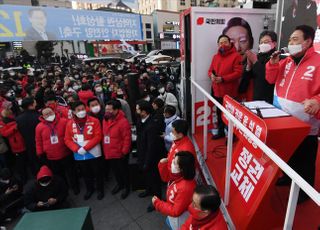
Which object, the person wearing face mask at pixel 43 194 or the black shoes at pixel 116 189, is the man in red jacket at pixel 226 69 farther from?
the person wearing face mask at pixel 43 194

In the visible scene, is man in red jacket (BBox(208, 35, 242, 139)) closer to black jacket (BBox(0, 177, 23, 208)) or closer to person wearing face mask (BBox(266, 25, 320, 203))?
person wearing face mask (BBox(266, 25, 320, 203))

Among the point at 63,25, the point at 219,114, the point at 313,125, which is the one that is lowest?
the point at 219,114

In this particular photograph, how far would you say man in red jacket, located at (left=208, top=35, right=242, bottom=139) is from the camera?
3410mm

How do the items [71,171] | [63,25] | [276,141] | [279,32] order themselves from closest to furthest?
[276,141], [279,32], [71,171], [63,25]

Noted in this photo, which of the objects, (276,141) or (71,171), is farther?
(71,171)

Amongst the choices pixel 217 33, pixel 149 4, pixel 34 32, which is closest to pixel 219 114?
pixel 217 33

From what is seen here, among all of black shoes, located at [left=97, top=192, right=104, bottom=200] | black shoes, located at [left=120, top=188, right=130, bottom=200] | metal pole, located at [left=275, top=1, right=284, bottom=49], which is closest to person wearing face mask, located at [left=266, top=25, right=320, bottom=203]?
metal pole, located at [left=275, top=1, right=284, bottom=49]

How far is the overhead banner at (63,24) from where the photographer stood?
552 cm

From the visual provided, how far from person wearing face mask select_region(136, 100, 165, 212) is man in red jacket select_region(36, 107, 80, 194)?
4.36ft

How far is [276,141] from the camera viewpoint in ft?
5.41

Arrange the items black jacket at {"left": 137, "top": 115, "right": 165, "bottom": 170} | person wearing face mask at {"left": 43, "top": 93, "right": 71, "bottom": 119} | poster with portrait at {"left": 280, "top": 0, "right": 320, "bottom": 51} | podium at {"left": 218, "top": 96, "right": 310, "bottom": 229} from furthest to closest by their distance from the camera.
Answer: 1. person wearing face mask at {"left": 43, "top": 93, "right": 71, "bottom": 119}
2. black jacket at {"left": 137, "top": 115, "right": 165, "bottom": 170}
3. poster with portrait at {"left": 280, "top": 0, "right": 320, "bottom": 51}
4. podium at {"left": 218, "top": 96, "right": 310, "bottom": 229}

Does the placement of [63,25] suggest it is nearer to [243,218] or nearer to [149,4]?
[243,218]

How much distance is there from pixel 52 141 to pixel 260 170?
127 inches

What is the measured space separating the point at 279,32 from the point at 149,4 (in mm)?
65556
